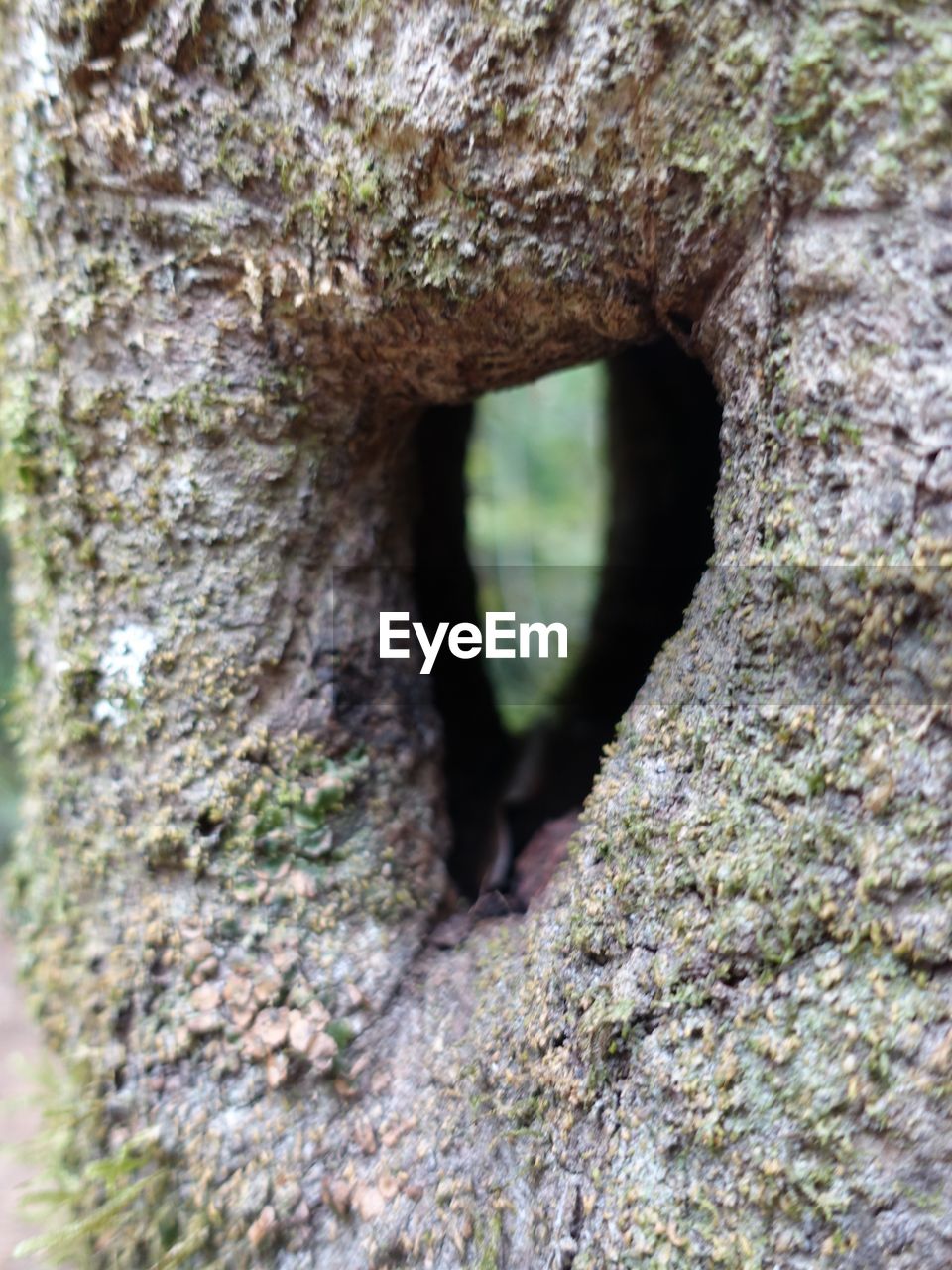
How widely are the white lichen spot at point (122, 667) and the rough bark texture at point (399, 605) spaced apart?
0.01 m

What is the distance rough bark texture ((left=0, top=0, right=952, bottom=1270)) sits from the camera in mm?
849

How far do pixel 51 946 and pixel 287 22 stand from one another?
1.38 meters

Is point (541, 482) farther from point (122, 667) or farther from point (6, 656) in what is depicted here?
point (122, 667)

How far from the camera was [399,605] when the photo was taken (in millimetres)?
1579

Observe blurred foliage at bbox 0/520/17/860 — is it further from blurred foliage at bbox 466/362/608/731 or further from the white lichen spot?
blurred foliage at bbox 466/362/608/731

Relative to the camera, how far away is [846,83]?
842 millimetres

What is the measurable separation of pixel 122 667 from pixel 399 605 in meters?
0.49

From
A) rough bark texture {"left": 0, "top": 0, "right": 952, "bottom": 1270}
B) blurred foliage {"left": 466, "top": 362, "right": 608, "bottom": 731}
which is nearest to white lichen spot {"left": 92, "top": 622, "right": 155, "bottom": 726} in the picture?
rough bark texture {"left": 0, "top": 0, "right": 952, "bottom": 1270}

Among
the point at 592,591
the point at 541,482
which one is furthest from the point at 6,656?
the point at 541,482

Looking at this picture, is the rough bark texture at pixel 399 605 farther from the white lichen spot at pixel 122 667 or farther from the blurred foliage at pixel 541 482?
the blurred foliage at pixel 541 482

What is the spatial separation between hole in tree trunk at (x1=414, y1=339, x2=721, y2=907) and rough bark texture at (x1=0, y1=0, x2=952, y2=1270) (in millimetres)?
416

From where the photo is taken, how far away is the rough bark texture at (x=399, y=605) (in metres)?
0.85

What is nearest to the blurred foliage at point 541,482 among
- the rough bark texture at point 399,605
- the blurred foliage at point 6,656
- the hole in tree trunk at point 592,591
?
the hole in tree trunk at point 592,591

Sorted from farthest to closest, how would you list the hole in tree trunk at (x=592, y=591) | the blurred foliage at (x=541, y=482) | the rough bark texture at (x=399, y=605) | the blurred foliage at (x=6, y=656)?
1. the blurred foliage at (x=541, y=482)
2. the blurred foliage at (x=6, y=656)
3. the hole in tree trunk at (x=592, y=591)
4. the rough bark texture at (x=399, y=605)
